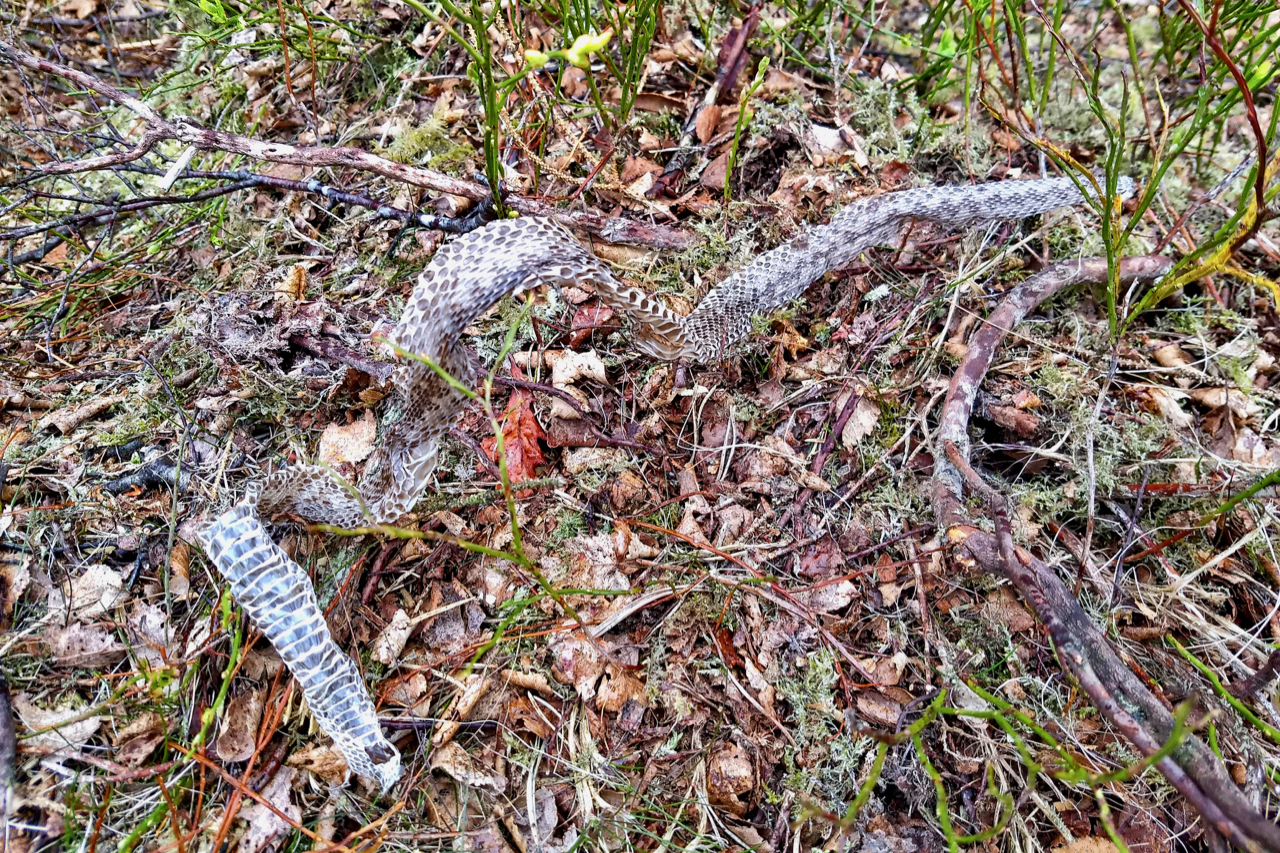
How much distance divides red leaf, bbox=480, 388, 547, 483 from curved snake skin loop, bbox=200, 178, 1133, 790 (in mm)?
261

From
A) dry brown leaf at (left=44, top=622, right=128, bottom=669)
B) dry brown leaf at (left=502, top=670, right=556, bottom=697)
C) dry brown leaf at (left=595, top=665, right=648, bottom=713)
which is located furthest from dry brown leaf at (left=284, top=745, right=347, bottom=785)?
dry brown leaf at (left=595, top=665, right=648, bottom=713)

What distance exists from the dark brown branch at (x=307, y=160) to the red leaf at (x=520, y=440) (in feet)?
2.31

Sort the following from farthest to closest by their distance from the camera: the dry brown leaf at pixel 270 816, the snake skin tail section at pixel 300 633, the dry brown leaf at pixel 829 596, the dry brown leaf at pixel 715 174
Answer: the dry brown leaf at pixel 715 174
the dry brown leaf at pixel 829 596
the dry brown leaf at pixel 270 816
the snake skin tail section at pixel 300 633

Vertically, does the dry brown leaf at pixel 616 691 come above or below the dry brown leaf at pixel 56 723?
above

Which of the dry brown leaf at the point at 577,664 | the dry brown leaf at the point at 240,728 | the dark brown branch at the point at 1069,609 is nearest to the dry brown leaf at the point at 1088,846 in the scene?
the dark brown branch at the point at 1069,609

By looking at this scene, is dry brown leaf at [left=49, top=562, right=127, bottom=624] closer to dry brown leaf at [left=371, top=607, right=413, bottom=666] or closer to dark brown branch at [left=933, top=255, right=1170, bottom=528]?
dry brown leaf at [left=371, top=607, right=413, bottom=666]

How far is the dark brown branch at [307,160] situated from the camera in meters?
2.17

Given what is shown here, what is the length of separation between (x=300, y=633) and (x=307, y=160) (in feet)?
5.33

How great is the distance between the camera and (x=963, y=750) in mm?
1814

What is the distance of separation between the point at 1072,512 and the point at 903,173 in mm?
1447

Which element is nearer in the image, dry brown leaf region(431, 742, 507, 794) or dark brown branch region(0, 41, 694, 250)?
dry brown leaf region(431, 742, 507, 794)

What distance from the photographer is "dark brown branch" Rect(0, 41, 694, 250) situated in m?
2.17

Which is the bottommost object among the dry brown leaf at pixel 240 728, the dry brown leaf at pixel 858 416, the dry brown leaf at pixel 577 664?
the dry brown leaf at pixel 240 728

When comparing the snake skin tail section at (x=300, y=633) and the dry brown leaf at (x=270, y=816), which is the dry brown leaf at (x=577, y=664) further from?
the dry brown leaf at (x=270, y=816)
